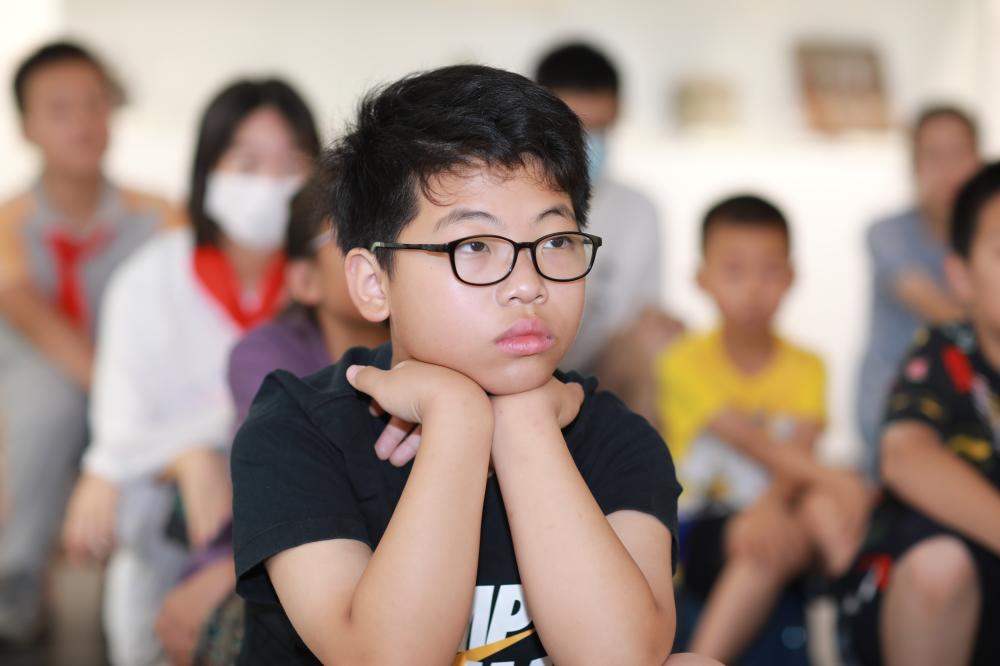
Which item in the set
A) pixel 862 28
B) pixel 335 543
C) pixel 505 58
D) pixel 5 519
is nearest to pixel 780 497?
pixel 335 543

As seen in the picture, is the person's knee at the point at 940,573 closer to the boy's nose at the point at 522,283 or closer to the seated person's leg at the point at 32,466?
the boy's nose at the point at 522,283

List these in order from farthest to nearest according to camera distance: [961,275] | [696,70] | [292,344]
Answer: [696,70]
[961,275]
[292,344]

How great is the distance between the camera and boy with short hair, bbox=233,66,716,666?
106 cm

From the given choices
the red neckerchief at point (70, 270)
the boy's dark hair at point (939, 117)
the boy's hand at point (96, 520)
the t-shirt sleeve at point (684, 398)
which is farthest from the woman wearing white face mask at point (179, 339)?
the boy's dark hair at point (939, 117)

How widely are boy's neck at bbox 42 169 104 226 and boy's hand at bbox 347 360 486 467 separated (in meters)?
2.02

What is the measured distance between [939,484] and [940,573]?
0.14 metres

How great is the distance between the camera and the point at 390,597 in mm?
1023

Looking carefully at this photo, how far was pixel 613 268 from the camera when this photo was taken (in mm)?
3014

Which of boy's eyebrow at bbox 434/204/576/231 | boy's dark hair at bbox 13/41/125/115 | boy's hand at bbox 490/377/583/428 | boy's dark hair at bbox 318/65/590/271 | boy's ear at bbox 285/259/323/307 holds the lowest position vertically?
boy's hand at bbox 490/377/583/428

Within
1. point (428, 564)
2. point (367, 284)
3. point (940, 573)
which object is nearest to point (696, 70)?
point (940, 573)

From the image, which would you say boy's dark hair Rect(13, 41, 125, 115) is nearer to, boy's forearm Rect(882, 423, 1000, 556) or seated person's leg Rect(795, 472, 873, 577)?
seated person's leg Rect(795, 472, 873, 577)

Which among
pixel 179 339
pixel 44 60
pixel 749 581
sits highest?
pixel 44 60

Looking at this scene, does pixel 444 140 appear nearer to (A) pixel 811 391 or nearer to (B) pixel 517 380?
(B) pixel 517 380

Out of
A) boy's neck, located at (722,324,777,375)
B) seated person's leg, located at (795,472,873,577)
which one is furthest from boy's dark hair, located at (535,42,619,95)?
seated person's leg, located at (795,472,873,577)
